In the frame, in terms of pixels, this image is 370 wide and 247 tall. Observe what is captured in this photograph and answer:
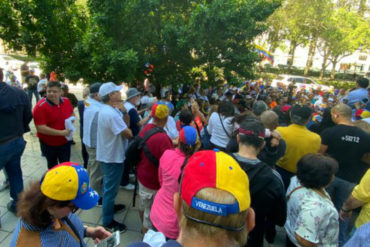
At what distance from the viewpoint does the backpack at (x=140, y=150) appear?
2.79 meters

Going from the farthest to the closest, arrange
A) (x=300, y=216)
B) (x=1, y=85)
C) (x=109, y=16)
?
1. (x=109, y=16)
2. (x=1, y=85)
3. (x=300, y=216)

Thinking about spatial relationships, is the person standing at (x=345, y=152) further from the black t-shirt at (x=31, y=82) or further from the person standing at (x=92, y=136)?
the black t-shirt at (x=31, y=82)

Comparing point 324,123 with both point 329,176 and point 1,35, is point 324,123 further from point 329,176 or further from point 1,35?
point 1,35

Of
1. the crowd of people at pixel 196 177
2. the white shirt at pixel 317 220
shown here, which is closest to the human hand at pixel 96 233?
the crowd of people at pixel 196 177

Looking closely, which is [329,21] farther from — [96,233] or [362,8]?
[96,233]

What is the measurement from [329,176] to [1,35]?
19.3 ft

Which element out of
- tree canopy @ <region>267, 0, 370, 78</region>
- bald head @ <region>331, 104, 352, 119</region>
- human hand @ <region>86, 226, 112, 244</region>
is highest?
tree canopy @ <region>267, 0, 370, 78</region>

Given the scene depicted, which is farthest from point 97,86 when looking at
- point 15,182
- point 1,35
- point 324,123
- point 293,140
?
point 324,123

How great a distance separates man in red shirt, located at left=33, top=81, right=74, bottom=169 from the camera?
11.8 feet

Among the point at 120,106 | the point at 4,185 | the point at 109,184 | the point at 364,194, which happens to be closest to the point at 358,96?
the point at 364,194

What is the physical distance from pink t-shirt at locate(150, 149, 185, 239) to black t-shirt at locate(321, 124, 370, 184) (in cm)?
222

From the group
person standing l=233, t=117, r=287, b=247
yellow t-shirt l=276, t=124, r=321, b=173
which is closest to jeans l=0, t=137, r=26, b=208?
person standing l=233, t=117, r=287, b=247

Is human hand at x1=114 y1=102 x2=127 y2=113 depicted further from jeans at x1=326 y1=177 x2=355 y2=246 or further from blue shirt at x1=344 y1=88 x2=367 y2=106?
blue shirt at x1=344 y1=88 x2=367 y2=106

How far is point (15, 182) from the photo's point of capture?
330 centimetres
